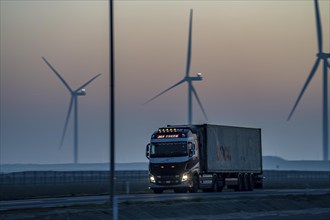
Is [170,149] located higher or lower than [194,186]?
higher

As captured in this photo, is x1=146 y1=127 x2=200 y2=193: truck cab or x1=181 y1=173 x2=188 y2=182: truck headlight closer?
x1=146 y1=127 x2=200 y2=193: truck cab

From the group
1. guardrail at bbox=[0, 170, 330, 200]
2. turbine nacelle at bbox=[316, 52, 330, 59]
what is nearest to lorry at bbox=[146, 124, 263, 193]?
guardrail at bbox=[0, 170, 330, 200]

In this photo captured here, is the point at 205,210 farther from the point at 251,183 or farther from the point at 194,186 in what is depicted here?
the point at 251,183

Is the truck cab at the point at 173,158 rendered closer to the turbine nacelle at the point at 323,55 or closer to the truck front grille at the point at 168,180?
the truck front grille at the point at 168,180

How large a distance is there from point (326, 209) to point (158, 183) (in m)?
14.9

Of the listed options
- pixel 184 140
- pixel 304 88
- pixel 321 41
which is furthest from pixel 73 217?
pixel 321 41

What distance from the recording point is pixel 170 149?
6562cm

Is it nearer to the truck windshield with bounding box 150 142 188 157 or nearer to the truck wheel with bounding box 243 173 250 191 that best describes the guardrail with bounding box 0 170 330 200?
the truck wheel with bounding box 243 173 250 191

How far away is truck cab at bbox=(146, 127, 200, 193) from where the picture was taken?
65438 mm

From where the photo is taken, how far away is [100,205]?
46.5 metres

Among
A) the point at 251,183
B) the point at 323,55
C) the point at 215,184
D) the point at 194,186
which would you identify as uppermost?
the point at 323,55

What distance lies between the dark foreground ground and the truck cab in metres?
8.31

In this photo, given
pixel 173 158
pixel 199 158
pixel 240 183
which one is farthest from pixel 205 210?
pixel 240 183

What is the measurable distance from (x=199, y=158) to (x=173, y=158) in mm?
3036
